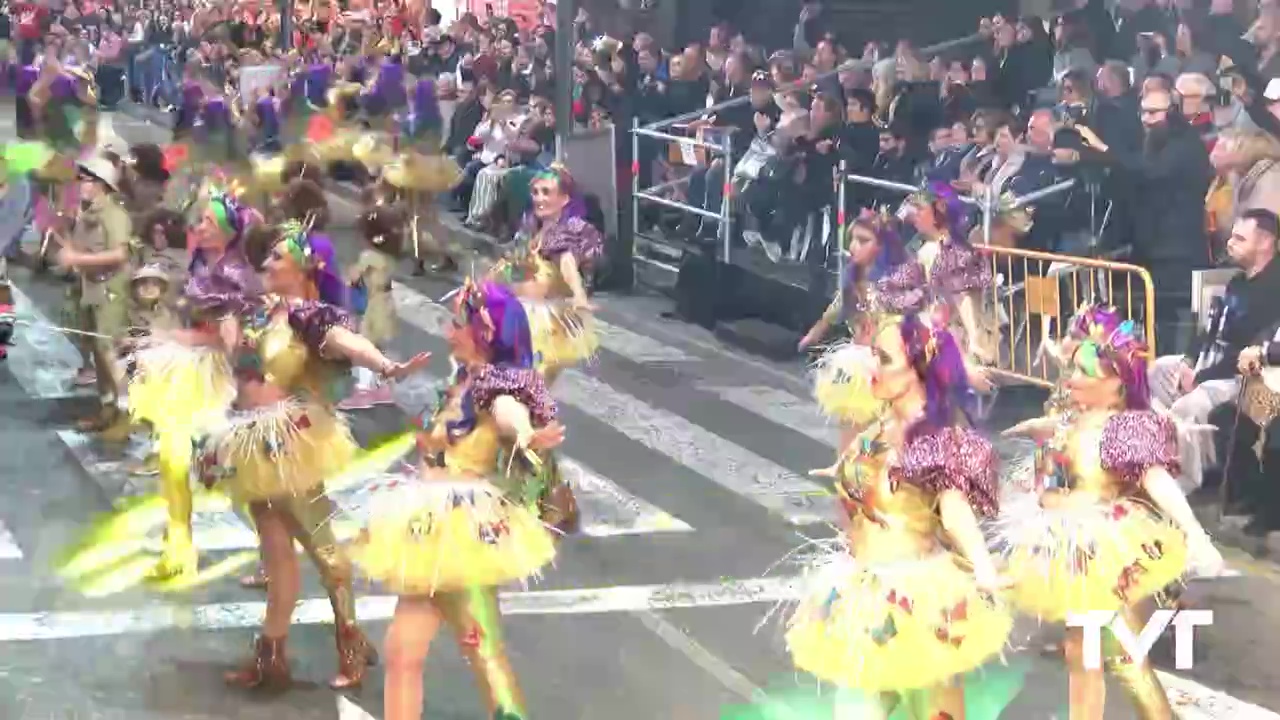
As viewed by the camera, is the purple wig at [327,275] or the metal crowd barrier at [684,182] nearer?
the purple wig at [327,275]

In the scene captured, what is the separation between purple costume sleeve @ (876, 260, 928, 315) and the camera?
10807 mm

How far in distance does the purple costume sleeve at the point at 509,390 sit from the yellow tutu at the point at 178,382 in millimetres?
2234

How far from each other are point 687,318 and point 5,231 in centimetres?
646

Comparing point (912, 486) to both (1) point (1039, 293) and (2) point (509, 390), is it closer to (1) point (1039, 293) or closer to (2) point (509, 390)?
(2) point (509, 390)

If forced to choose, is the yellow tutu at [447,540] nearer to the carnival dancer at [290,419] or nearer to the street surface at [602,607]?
the carnival dancer at [290,419]

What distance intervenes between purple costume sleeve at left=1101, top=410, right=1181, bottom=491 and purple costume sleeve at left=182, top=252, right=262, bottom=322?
142 inches

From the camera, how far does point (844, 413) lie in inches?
395

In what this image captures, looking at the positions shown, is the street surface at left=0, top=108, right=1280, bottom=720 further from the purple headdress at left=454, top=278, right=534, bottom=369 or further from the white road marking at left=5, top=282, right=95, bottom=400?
the purple headdress at left=454, top=278, right=534, bottom=369

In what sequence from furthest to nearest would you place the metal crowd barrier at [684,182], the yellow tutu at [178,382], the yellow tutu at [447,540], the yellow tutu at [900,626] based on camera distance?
1. the metal crowd barrier at [684,182]
2. the yellow tutu at [178,382]
3. the yellow tutu at [447,540]
4. the yellow tutu at [900,626]

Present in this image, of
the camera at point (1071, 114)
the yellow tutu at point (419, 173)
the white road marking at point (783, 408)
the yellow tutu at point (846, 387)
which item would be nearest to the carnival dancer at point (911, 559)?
the yellow tutu at point (846, 387)

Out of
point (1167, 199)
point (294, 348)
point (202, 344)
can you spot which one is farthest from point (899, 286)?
point (1167, 199)

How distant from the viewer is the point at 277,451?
791 centimetres

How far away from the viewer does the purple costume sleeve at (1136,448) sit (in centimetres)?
676

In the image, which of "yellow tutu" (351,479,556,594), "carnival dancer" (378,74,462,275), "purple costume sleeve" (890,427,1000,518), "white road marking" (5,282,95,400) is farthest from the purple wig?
"carnival dancer" (378,74,462,275)
